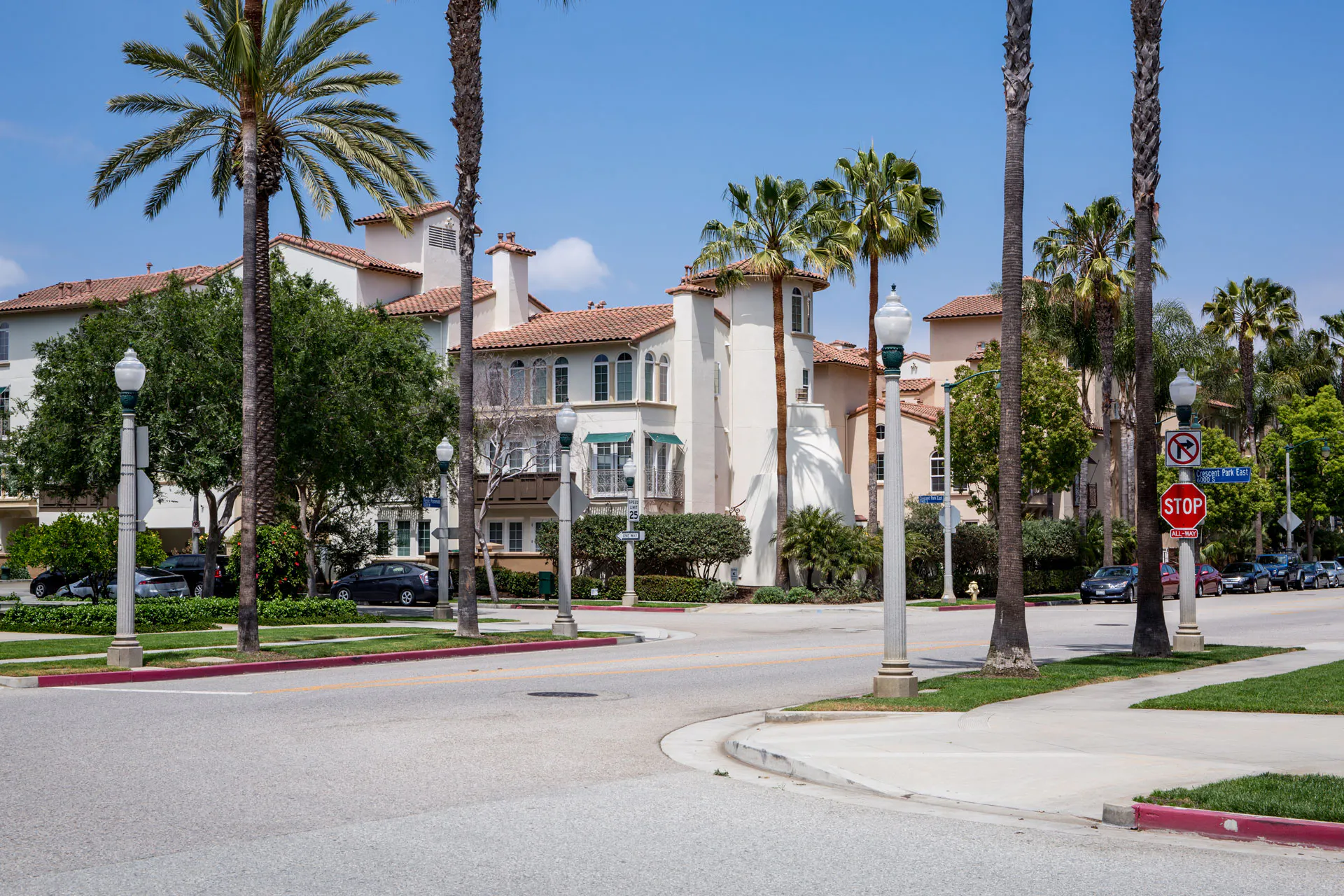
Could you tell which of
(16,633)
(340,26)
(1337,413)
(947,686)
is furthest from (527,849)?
(1337,413)

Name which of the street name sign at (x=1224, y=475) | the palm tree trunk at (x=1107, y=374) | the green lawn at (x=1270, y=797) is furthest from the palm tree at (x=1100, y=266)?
the green lawn at (x=1270, y=797)

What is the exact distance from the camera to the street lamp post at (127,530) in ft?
60.1

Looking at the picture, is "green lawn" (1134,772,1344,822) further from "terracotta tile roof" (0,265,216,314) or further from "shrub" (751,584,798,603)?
"terracotta tile roof" (0,265,216,314)

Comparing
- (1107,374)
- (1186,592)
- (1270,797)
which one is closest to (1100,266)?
(1107,374)

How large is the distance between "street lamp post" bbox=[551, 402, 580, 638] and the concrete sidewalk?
12.2m

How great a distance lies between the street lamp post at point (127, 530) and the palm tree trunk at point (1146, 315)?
1511 cm

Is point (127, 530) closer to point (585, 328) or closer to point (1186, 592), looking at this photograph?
point (1186, 592)

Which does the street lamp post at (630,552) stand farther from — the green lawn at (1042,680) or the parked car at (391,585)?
the green lawn at (1042,680)

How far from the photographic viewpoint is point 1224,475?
2259cm

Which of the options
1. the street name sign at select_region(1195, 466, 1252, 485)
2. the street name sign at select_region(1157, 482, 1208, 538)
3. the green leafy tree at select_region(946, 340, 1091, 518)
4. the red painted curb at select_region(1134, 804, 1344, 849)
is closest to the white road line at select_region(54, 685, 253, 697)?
the red painted curb at select_region(1134, 804, 1344, 849)

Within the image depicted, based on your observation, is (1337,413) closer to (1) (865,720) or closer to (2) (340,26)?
(2) (340,26)

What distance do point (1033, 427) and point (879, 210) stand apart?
11119 mm

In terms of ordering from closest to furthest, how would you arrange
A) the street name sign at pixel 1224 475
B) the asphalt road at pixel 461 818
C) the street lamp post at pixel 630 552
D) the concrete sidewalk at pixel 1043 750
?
the asphalt road at pixel 461 818 < the concrete sidewalk at pixel 1043 750 < the street name sign at pixel 1224 475 < the street lamp post at pixel 630 552

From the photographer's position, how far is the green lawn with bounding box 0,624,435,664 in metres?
20.7
